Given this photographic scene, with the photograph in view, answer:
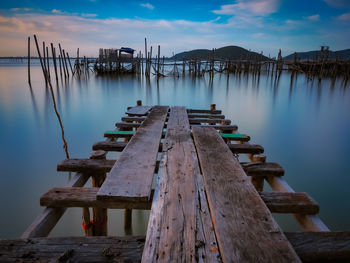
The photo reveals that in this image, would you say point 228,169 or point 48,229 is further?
point 228,169

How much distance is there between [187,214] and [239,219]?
31 centimetres

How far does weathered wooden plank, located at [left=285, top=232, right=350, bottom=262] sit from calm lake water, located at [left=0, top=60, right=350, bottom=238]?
2352 millimetres

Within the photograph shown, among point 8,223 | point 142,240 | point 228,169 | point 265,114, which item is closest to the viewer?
point 142,240

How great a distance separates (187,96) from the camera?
48.0 feet

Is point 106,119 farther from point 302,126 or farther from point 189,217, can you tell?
point 189,217

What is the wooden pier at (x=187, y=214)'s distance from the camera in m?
1.10

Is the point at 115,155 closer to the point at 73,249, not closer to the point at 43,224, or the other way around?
the point at 43,224

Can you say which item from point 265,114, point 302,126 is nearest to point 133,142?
point 302,126

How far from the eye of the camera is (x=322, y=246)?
119 cm

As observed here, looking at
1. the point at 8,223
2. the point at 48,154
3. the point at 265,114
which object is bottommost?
the point at 8,223

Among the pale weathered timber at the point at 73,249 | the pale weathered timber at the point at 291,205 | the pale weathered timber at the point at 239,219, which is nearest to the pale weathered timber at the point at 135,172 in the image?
the pale weathered timber at the point at 73,249

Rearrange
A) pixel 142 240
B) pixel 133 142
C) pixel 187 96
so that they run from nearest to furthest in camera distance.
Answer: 1. pixel 142 240
2. pixel 133 142
3. pixel 187 96

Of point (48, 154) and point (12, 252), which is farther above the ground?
point (12, 252)

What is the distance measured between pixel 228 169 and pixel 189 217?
2.37 feet
